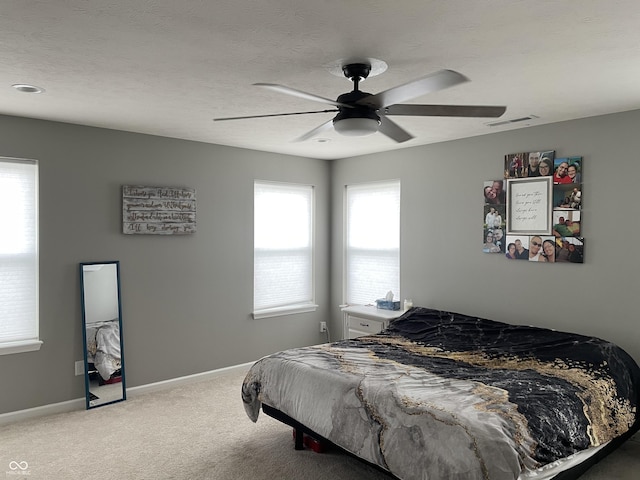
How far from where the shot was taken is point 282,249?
5.57m

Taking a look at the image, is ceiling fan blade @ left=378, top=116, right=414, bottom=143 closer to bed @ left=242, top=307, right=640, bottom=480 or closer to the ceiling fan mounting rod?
the ceiling fan mounting rod

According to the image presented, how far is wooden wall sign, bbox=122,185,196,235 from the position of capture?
171 inches

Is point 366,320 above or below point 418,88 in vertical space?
below

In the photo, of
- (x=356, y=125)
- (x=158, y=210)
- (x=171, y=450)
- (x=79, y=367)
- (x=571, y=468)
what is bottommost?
(x=171, y=450)

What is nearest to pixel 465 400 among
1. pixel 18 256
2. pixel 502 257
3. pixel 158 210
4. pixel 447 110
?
pixel 447 110

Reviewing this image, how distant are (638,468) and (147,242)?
4182 mm

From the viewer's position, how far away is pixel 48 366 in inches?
156

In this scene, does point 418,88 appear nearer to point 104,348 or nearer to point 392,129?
point 392,129

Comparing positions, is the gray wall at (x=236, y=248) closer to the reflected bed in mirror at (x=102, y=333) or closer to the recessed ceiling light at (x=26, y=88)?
the reflected bed in mirror at (x=102, y=333)

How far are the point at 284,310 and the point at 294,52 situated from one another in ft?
11.7

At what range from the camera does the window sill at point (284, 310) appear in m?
5.32

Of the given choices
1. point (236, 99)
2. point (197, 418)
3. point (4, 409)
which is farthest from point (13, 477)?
point (236, 99)

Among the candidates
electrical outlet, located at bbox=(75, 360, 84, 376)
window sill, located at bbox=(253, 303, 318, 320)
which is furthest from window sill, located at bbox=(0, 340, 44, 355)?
window sill, located at bbox=(253, 303, 318, 320)

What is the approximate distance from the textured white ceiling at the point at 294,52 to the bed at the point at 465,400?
1.80m
